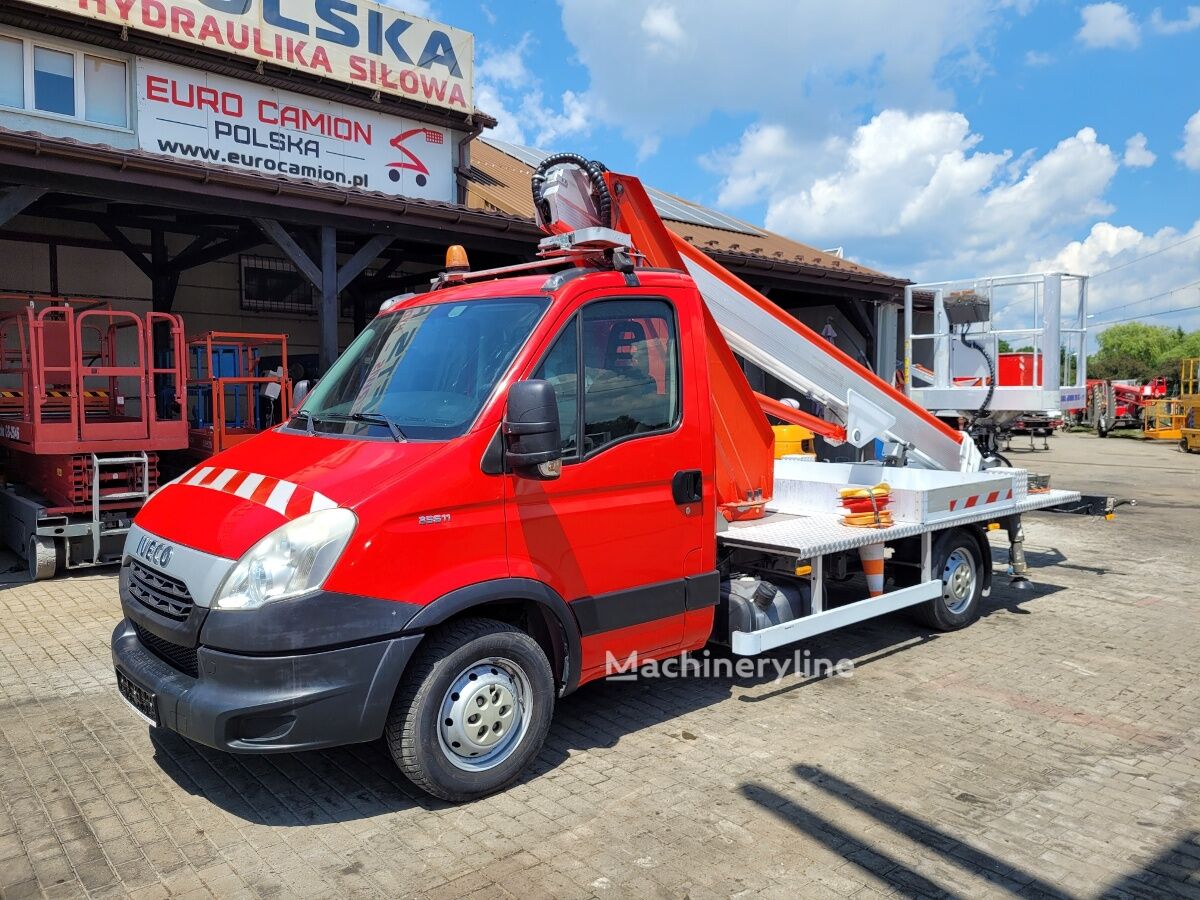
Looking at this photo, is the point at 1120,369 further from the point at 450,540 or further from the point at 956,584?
the point at 450,540

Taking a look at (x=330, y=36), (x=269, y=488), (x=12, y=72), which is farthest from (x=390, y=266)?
(x=269, y=488)

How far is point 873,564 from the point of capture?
232 inches

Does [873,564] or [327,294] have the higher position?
[327,294]

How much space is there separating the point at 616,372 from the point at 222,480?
1.90 metres

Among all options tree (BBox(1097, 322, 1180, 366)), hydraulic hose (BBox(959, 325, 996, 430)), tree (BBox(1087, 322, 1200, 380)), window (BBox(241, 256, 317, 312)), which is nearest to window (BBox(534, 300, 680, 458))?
hydraulic hose (BBox(959, 325, 996, 430))

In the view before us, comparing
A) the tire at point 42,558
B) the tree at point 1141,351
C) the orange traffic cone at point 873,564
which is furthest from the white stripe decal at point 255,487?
the tree at point 1141,351

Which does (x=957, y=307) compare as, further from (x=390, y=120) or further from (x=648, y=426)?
(x=390, y=120)

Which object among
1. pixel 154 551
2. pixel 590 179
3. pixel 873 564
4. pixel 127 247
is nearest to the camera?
pixel 154 551

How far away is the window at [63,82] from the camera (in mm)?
10992

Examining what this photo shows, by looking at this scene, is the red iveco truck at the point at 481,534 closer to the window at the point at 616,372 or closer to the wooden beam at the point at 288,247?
the window at the point at 616,372

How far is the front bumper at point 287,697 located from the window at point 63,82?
1062cm

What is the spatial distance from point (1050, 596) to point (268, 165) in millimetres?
11577

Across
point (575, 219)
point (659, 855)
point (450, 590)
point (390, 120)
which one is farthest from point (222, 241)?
point (659, 855)

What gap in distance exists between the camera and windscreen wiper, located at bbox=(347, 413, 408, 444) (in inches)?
155
